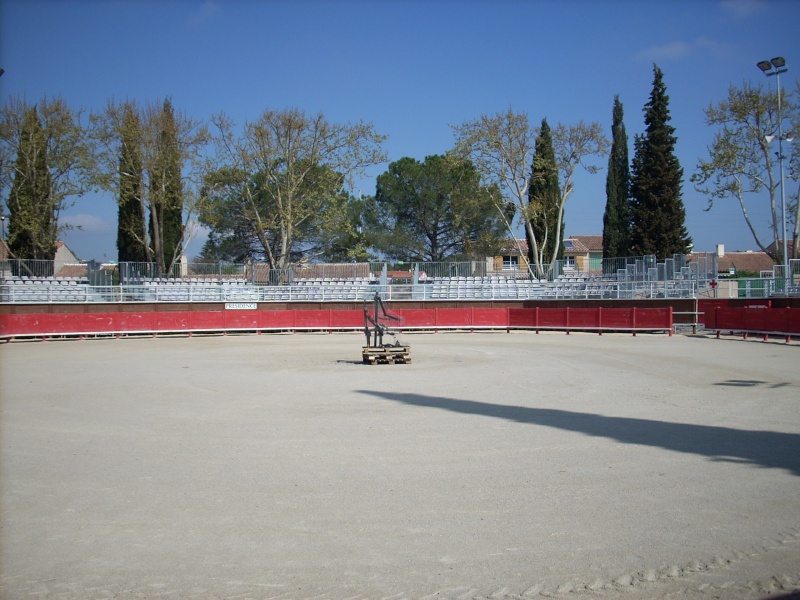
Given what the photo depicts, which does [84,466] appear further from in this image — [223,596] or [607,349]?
[607,349]

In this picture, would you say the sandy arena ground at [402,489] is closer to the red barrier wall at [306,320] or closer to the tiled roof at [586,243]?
the red barrier wall at [306,320]

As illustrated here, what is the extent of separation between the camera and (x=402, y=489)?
8.00 meters

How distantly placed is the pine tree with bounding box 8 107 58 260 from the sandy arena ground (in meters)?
31.6

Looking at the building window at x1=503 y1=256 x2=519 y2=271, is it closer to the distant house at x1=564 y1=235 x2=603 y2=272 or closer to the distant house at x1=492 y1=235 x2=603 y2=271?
the distant house at x1=492 y1=235 x2=603 y2=271

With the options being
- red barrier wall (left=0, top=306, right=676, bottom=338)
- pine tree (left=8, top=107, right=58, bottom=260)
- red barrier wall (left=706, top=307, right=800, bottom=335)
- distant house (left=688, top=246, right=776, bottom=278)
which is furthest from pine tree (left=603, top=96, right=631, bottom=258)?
pine tree (left=8, top=107, right=58, bottom=260)

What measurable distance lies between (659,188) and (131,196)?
123 ft

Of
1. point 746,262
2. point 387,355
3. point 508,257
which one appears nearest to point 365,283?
point 387,355

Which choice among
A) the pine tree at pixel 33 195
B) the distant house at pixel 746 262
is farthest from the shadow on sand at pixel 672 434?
the distant house at pixel 746 262

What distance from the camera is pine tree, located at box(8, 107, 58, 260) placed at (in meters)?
43.7

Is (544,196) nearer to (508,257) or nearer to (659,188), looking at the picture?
(659,188)

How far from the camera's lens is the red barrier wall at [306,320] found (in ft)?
115

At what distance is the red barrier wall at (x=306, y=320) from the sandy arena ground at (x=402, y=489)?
19308 mm

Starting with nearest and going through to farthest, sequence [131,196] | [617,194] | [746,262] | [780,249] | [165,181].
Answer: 1. [780,249]
2. [165,181]
3. [131,196]
4. [617,194]
5. [746,262]

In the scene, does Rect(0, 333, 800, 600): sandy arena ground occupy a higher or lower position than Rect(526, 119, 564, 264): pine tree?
lower
